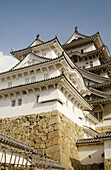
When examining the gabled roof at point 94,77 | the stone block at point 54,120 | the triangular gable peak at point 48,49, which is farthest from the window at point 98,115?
the stone block at point 54,120

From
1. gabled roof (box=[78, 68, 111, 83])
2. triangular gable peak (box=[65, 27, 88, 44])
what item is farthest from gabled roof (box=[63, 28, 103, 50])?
gabled roof (box=[78, 68, 111, 83])

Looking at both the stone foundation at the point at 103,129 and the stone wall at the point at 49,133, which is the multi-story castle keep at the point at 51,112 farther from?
the stone foundation at the point at 103,129

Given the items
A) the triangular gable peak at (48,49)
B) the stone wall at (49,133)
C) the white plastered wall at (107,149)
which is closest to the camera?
the stone wall at (49,133)

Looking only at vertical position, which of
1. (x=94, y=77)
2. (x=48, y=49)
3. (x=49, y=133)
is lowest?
(x=49, y=133)

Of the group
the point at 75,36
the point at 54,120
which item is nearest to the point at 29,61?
the point at 54,120

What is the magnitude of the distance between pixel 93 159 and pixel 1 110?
9.45 m

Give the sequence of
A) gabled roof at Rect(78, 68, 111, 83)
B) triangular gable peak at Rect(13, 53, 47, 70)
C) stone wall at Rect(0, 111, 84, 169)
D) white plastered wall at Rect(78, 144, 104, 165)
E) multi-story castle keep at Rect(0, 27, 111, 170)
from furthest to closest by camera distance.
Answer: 1. gabled roof at Rect(78, 68, 111, 83)
2. triangular gable peak at Rect(13, 53, 47, 70)
3. white plastered wall at Rect(78, 144, 104, 165)
4. multi-story castle keep at Rect(0, 27, 111, 170)
5. stone wall at Rect(0, 111, 84, 169)

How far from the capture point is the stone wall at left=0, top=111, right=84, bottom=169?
51.3 ft

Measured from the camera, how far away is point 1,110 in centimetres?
1883

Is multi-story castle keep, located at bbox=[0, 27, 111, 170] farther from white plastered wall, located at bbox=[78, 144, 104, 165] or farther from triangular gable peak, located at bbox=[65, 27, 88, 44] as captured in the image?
triangular gable peak, located at bbox=[65, 27, 88, 44]

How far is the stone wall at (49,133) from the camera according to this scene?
1565 centimetres

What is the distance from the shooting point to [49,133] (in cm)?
1628

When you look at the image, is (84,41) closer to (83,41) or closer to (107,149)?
(83,41)

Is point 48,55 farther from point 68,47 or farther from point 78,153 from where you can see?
point 68,47
